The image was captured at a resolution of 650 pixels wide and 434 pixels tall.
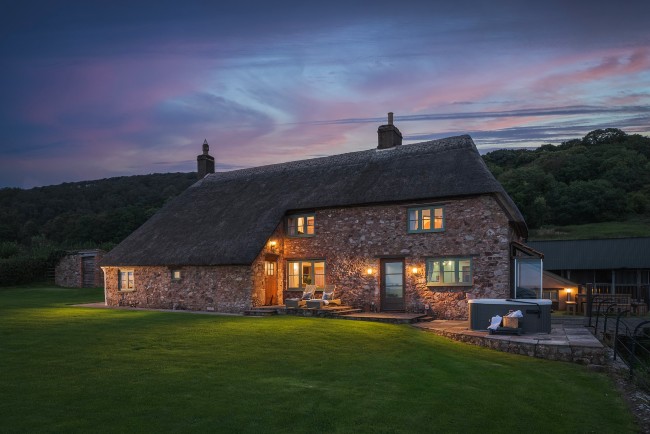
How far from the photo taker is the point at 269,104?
25.9 metres

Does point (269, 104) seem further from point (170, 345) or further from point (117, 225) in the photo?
point (117, 225)

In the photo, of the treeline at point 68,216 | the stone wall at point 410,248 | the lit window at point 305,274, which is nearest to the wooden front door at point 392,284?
the stone wall at point 410,248

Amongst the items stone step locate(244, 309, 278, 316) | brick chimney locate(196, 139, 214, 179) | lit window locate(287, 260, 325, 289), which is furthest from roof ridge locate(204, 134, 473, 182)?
stone step locate(244, 309, 278, 316)

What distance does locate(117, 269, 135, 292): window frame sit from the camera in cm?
2412

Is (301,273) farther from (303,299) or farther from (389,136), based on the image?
(389,136)

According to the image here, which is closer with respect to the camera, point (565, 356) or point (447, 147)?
point (565, 356)

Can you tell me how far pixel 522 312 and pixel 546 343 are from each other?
6.94 ft

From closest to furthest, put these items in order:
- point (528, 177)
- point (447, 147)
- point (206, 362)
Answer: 1. point (206, 362)
2. point (447, 147)
3. point (528, 177)

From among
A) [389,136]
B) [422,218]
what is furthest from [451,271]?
[389,136]

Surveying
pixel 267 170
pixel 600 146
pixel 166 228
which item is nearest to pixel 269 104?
pixel 267 170

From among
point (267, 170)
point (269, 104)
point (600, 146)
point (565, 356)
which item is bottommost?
point (565, 356)

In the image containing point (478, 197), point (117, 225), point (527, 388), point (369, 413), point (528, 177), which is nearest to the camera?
point (369, 413)

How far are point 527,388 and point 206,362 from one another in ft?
19.9

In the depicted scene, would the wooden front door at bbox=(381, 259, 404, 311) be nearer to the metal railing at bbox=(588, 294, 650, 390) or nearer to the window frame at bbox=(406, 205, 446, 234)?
the window frame at bbox=(406, 205, 446, 234)
